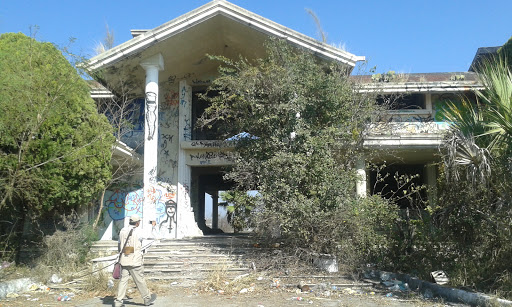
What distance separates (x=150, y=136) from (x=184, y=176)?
240 centimetres

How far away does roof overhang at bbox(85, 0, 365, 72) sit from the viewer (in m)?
13.0

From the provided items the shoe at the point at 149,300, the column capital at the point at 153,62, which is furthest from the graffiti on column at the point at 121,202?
the shoe at the point at 149,300

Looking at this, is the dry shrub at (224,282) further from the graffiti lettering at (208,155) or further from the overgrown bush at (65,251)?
the graffiti lettering at (208,155)

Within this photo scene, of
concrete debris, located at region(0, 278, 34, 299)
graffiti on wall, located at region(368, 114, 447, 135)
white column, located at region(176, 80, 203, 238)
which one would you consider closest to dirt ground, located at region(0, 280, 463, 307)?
concrete debris, located at region(0, 278, 34, 299)

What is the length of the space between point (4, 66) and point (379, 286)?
330 inches

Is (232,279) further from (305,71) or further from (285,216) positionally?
(305,71)

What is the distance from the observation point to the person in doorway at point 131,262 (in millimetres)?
7523

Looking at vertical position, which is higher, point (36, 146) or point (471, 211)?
point (36, 146)

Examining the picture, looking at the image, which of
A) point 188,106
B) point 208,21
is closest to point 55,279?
point 188,106

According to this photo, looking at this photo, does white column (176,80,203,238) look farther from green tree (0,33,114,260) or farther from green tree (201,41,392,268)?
green tree (0,33,114,260)

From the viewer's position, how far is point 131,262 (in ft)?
24.8

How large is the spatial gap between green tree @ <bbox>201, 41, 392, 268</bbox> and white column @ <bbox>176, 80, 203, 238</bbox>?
113 inches

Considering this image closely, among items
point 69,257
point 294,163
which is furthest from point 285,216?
point 69,257

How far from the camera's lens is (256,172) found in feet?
38.0
